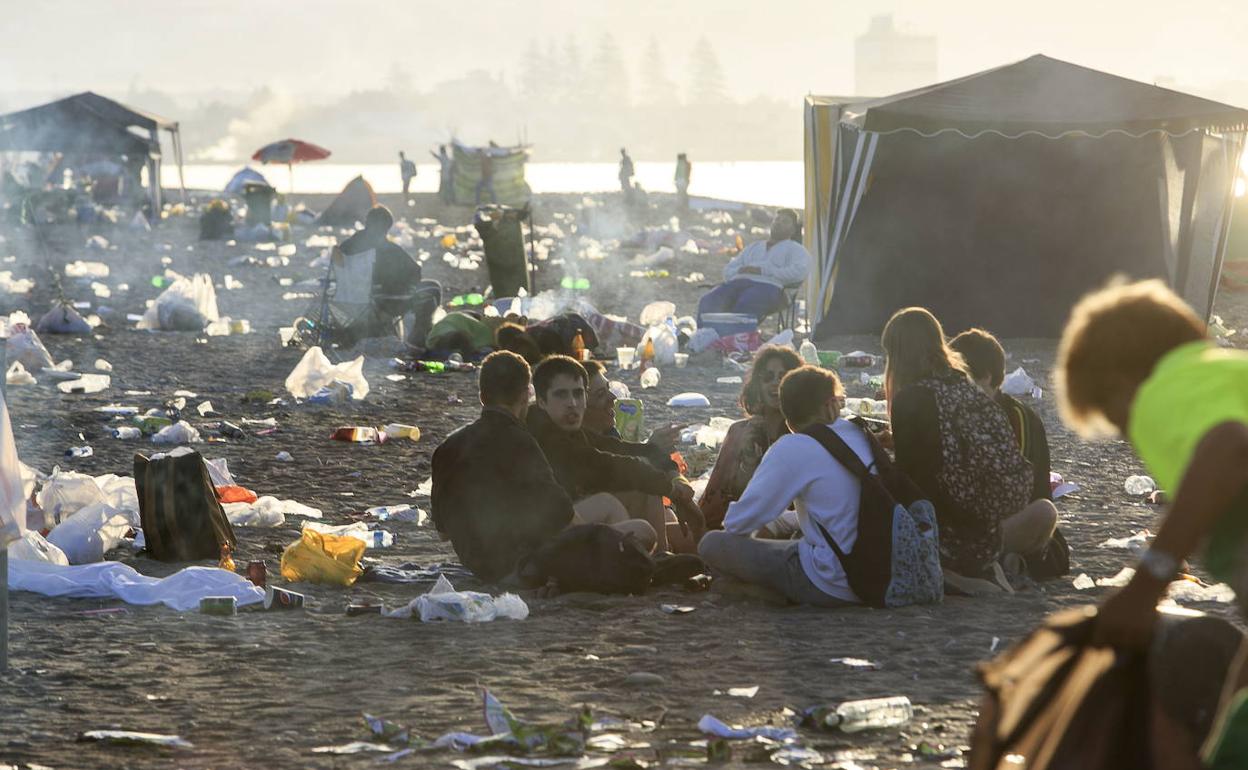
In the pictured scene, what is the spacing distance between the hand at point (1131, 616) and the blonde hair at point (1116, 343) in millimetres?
276

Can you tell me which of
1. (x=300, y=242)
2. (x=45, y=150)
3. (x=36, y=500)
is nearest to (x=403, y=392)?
(x=36, y=500)

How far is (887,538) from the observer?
231 inches

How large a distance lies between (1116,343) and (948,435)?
332 centimetres

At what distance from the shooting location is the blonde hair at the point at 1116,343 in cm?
272

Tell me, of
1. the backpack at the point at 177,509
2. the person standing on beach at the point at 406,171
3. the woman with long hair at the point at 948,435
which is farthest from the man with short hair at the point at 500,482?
the person standing on beach at the point at 406,171

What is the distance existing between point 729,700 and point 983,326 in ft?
35.6

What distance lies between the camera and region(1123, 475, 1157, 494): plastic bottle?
Answer: 871 centimetres

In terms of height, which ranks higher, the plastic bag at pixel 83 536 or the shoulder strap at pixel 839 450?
the shoulder strap at pixel 839 450

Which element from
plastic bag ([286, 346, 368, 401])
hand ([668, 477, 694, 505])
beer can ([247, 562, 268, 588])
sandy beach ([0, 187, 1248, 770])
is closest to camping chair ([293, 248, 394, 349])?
plastic bag ([286, 346, 368, 401])

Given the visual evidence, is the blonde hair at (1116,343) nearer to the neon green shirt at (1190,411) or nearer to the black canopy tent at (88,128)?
the neon green shirt at (1190,411)

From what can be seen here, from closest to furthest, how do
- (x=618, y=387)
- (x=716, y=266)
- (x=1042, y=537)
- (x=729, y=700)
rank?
(x=729, y=700), (x=1042, y=537), (x=618, y=387), (x=716, y=266)

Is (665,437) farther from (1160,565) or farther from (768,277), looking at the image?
(768,277)

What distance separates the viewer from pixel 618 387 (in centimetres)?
1104

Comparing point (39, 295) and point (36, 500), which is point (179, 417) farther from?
point (39, 295)
